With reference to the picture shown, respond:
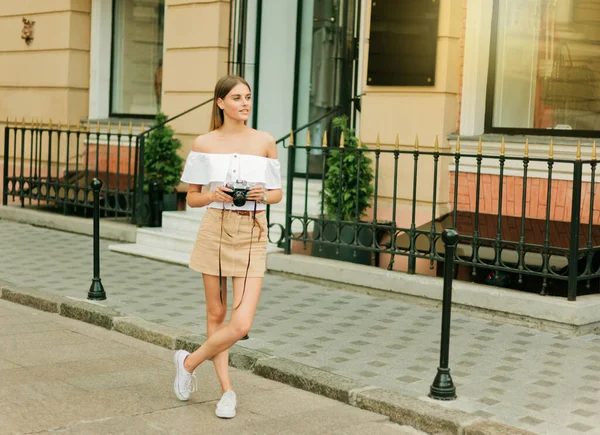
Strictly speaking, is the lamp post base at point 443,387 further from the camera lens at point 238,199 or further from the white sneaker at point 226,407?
the camera lens at point 238,199

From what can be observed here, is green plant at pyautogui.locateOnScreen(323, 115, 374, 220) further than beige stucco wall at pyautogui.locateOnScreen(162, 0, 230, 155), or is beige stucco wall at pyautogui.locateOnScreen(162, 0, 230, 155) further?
beige stucco wall at pyautogui.locateOnScreen(162, 0, 230, 155)

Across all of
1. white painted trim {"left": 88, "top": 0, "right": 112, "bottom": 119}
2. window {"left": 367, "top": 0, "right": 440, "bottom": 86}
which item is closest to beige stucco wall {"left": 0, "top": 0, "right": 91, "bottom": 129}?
white painted trim {"left": 88, "top": 0, "right": 112, "bottom": 119}

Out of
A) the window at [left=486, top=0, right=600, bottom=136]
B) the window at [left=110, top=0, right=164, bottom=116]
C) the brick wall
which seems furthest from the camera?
the window at [left=110, top=0, right=164, bottom=116]

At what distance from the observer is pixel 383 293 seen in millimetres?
9148

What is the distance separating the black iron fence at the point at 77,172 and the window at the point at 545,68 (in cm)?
460

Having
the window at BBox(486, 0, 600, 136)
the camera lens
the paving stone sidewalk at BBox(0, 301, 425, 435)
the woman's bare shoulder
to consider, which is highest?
the window at BBox(486, 0, 600, 136)

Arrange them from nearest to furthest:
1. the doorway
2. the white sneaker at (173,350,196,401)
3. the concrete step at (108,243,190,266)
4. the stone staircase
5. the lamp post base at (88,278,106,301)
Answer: the white sneaker at (173,350,196,401) → the lamp post base at (88,278,106,301) → the concrete step at (108,243,190,266) → the stone staircase → the doorway

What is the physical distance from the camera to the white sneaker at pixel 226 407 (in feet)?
18.1

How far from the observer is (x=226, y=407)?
5508 millimetres

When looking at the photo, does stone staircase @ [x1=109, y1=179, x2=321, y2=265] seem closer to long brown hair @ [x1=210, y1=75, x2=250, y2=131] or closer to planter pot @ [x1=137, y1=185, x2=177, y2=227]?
planter pot @ [x1=137, y1=185, x2=177, y2=227]

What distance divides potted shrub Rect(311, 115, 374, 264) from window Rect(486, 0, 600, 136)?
144 cm

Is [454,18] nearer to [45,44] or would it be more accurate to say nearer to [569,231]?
[569,231]

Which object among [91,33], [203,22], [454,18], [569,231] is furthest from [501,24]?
[91,33]

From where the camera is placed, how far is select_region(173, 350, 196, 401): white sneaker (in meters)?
5.75
